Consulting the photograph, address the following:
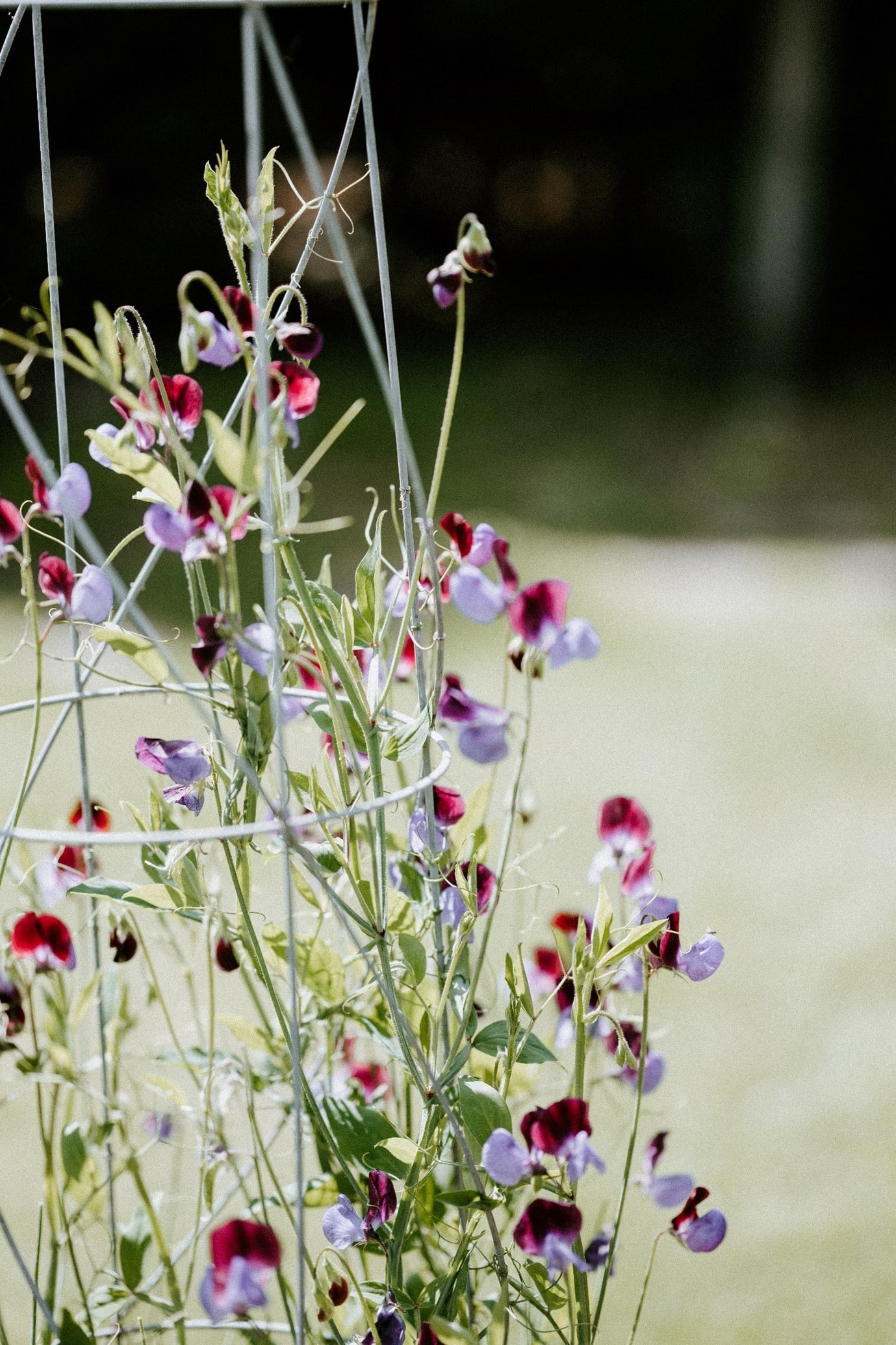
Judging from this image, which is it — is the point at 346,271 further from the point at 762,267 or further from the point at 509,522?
the point at 762,267

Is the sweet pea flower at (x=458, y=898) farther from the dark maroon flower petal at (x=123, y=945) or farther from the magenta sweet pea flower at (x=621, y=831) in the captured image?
the dark maroon flower petal at (x=123, y=945)

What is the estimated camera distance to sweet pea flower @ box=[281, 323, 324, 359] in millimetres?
805

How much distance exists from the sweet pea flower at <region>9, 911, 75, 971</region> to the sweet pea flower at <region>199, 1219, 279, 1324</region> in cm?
27

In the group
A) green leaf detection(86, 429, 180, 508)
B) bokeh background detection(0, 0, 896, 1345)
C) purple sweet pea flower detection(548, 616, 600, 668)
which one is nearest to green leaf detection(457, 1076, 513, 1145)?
purple sweet pea flower detection(548, 616, 600, 668)

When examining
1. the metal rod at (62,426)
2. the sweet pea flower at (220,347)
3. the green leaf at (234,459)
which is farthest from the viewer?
the metal rod at (62,426)

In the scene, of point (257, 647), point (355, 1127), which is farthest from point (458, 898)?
point (257, 647)

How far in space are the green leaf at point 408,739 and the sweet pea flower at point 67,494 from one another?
0.71ft

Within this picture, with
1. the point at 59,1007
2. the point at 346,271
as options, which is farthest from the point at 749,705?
the point at 346,271

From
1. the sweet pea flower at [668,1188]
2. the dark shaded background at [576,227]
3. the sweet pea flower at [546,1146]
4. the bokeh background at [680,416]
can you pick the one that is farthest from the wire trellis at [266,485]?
→ the dark shaded background at [576,227]

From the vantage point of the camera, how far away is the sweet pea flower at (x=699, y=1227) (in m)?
0.87

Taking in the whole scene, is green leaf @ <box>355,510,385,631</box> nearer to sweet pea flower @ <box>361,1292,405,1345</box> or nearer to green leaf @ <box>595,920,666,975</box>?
green leaf @ <box>595,920,666,975</box>

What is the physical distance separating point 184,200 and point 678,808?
3966 mm

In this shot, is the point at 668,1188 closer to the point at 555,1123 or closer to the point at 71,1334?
the point at 555,1123

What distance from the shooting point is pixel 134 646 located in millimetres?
729
